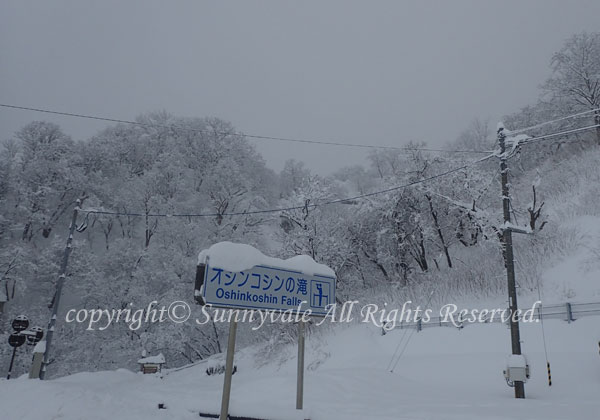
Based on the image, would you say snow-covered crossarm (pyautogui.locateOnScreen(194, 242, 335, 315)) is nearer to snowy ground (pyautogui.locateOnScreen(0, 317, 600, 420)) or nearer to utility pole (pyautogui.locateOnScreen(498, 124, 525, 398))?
snowy ground (pyautogui.locateOnScreen(0, 317, 600, 420))

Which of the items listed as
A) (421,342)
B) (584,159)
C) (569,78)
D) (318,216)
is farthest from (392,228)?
(569,78)

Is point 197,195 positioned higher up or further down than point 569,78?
further down

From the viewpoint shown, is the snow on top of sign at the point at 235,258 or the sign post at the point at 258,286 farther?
the snow on top of sign at the point at 235,258

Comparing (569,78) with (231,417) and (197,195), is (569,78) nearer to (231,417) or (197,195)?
(197,195)

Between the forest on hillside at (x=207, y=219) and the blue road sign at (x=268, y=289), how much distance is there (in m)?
12.2

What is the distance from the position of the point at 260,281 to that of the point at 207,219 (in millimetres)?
23520

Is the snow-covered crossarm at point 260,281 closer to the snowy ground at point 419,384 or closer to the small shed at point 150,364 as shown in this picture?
the snowy ground at point 419,384

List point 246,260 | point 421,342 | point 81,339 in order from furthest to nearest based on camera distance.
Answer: point 81,339 < point 421,342 < point 246,260

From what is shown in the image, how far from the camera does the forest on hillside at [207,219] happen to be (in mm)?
22422

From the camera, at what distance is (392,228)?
25.3 m

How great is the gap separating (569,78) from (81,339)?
38949 mm

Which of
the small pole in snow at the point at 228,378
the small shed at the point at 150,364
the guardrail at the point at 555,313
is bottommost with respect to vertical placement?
the small shed at the point at 150,364

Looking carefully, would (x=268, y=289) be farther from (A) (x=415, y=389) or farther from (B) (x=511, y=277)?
(B) (x=511, y=277)

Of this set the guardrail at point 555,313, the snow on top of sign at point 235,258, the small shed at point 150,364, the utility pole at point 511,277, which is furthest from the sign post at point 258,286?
the small shed at point 150,364
